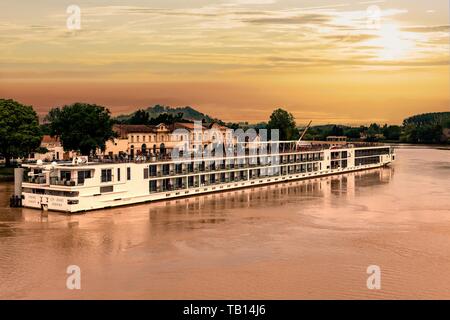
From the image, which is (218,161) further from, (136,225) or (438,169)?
(438,169)

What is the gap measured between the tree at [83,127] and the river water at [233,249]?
17.0 metres

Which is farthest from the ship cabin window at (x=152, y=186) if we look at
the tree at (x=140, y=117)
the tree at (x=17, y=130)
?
the tree at (x=140, y=117)

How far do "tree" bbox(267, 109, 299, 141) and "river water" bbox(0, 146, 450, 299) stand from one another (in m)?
64.5

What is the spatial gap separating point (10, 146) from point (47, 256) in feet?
114

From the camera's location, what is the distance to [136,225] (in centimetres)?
3394

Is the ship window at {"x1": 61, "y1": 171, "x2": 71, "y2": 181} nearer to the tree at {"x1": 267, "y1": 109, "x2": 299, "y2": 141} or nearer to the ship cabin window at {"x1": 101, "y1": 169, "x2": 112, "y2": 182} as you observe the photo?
the ship cabin window at {"x1": 101, "y1": 169, "x2": 112, "y2": 182}

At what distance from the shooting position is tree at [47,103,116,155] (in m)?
59.0

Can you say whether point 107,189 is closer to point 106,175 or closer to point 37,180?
point 106,175

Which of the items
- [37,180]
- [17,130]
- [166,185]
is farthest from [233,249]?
[17,130]

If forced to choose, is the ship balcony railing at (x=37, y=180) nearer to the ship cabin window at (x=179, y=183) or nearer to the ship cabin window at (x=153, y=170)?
the ship cabin window at (x=153, y=170)

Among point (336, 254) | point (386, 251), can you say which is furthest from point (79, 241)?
point (386, 251)

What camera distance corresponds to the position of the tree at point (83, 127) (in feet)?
193

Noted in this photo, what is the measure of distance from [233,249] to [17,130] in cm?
3868

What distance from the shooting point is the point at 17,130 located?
194 ft
